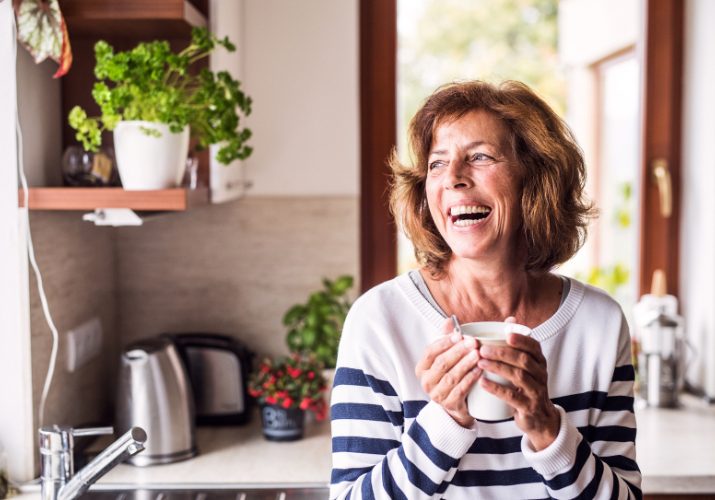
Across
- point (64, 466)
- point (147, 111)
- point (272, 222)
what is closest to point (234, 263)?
point (272, 222)

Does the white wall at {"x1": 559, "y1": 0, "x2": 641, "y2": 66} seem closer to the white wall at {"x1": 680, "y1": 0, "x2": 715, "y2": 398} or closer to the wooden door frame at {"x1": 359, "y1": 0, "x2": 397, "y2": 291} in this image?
the white wall at {"x1": 680, "y1": 0, "x2": 715, "y2": 398}

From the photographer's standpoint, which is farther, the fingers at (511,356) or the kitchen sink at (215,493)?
the kitchen sink at (215,493)

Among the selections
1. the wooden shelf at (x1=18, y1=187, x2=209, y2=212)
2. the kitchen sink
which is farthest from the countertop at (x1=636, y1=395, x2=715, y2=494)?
the wooden shelf at (x1=18, y1=187, x2=209, y2=212)

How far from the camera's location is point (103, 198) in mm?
1780

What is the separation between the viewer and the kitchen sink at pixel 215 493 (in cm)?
183

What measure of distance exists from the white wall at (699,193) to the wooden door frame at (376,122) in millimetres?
917

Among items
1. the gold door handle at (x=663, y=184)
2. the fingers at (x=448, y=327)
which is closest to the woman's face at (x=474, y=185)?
the fingers at (x=448, y=327)

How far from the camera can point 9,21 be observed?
172cm

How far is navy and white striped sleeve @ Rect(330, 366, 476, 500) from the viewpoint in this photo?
1.19 meters

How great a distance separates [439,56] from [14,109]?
869cm

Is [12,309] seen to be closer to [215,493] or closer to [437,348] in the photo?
[215,493]

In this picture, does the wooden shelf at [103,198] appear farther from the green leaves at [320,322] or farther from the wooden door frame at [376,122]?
the wooden door frame at [376,122]

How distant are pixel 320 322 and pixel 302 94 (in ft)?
2.28

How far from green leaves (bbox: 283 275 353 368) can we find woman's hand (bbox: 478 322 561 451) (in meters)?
1.21
